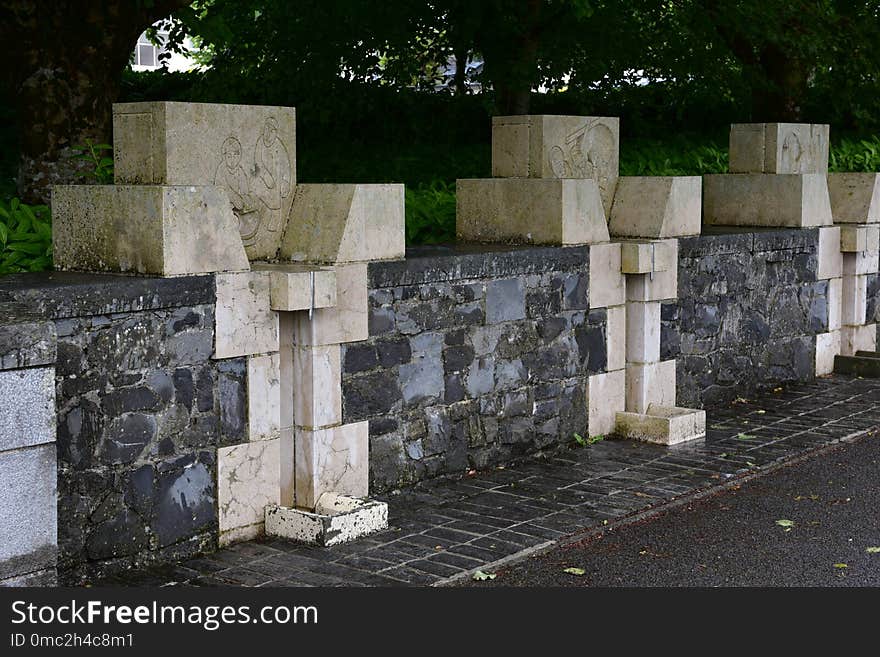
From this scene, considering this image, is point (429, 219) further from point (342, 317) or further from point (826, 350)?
point (826, 350)

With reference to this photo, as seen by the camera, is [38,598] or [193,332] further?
[193,332]

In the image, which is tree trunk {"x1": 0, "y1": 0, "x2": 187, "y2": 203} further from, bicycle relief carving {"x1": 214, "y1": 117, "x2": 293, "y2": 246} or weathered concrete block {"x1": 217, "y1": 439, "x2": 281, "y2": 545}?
weathered concrete block {"x1": 217, "y1": 439, "x2": 281, "y2": 545}

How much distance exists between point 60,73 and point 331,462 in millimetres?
3844

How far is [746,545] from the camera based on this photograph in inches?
243

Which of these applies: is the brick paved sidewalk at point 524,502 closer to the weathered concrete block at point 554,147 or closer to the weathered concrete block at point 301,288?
the weathered concrete block at point 301,288

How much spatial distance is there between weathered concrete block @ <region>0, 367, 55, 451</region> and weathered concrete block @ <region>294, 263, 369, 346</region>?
1933 millimetres

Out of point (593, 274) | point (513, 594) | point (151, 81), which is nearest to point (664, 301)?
point (593, 274)

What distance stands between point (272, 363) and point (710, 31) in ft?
27.3

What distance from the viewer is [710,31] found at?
13.0m

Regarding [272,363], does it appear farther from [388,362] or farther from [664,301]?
[664,301]

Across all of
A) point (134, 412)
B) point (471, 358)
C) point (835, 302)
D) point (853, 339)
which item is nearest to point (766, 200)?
point (835, 302)

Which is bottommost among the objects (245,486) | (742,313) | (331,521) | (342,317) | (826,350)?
(331,521)

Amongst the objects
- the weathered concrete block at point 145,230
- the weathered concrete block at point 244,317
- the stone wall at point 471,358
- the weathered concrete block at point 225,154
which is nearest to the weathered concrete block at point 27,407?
the weathered concrete block at point 145,230

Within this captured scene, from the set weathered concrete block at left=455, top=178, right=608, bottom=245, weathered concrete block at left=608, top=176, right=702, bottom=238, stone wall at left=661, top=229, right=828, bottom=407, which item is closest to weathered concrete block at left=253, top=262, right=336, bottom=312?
weathered concrete block at left=455, top=178, right=608, bottom=245
